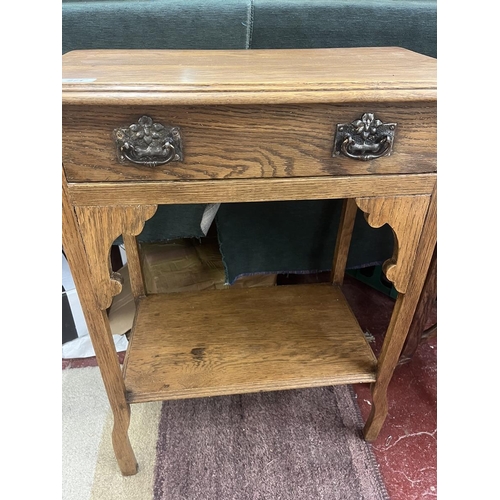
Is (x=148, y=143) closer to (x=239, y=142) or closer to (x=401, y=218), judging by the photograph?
(x=239, y=142)

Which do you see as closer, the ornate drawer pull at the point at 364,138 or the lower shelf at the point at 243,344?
the ornate drawer pull at the point at 364,138

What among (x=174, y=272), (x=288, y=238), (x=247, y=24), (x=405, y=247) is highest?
(x=247, y=24)

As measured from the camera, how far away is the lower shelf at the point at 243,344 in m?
0.87

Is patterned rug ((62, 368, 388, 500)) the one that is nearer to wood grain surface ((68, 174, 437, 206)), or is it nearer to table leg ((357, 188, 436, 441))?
table leg ((357, 188, 436, 441))

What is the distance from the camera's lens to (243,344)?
956mm

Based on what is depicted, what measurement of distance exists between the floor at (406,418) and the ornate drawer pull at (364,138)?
2.28 ft

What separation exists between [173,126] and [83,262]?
0.26 meters

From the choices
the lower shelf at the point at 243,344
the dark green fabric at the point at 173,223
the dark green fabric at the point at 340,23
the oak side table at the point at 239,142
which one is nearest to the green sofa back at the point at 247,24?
the dark green fabric at the point at 340,23

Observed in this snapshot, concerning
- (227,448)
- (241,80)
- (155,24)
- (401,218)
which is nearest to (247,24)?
(155,24)

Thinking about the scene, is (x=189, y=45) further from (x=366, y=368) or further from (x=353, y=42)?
(x=366, y=368)

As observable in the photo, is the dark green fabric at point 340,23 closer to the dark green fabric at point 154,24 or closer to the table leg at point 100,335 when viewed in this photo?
the dark green fabric at point 154,24

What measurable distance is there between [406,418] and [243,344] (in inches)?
18.3

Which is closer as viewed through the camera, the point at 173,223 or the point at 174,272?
the point at 173,223

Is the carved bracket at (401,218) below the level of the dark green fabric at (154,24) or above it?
below
